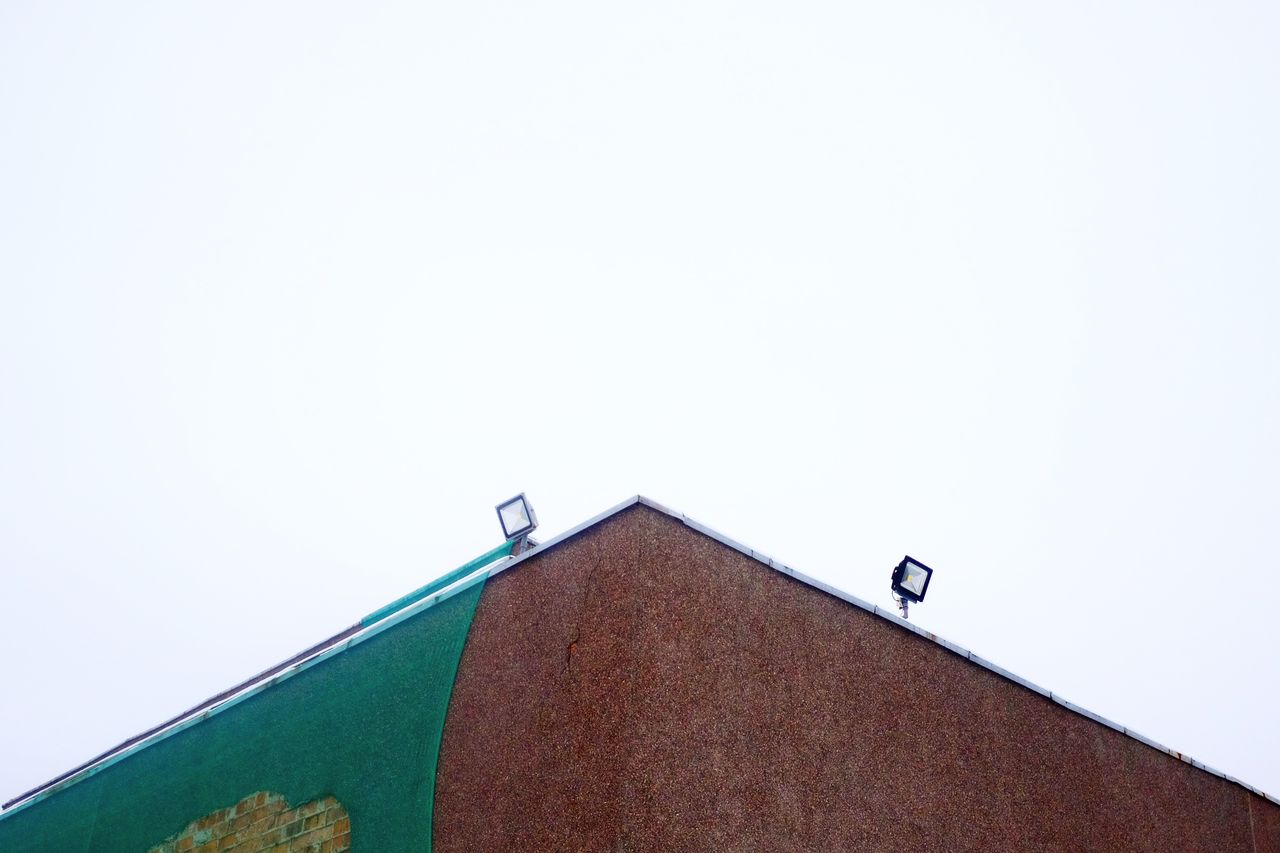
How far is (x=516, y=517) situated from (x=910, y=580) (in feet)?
11.6

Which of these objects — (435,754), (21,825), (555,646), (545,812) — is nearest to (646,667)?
(555,646)

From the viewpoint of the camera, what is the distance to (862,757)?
6.44 meters

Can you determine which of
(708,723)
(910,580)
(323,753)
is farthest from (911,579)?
(323,753)

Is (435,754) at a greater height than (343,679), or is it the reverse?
(343,679)

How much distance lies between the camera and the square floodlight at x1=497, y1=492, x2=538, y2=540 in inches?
293

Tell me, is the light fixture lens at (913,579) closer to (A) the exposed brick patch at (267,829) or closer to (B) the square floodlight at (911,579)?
(B) the square floodlight at (911,579)

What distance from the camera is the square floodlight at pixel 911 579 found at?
7734 millimetres

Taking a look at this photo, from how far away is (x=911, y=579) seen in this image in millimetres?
7773

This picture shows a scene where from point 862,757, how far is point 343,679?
3965 millimetres

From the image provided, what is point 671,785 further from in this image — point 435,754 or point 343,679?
point 343,679

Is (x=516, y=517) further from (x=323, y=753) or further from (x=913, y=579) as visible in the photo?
(x=913, y=579)

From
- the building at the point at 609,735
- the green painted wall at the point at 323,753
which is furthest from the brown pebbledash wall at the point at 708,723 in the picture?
the green painted wall at the point at 323,753

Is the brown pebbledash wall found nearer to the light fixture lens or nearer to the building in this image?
the building

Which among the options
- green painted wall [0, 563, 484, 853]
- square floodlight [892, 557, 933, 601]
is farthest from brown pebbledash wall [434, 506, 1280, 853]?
square floodlight [892, 557, 933, 601]
